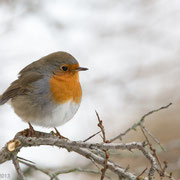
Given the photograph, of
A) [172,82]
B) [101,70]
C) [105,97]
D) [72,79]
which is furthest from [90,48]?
[72,79]

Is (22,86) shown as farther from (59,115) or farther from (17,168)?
(17,168)

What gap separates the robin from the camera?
10.6 ft

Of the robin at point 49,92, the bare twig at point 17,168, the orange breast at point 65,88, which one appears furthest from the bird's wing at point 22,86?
the bare twig at point 17,168

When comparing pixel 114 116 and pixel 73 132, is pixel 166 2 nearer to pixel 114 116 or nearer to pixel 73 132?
pixel 114 116

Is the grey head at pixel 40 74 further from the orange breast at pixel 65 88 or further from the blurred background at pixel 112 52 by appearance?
the blurred background at pixel 112 52

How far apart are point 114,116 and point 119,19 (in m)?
1.83

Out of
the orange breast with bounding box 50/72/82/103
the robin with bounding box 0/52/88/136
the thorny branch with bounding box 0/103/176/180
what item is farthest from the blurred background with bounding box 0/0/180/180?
the thorny branch with bounding box 0/103/176/180

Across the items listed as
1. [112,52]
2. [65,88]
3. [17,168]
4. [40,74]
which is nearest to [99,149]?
[17,168]

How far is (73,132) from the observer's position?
586cm

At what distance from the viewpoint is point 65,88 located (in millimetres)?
3305

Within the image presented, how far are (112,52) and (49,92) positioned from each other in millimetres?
3941

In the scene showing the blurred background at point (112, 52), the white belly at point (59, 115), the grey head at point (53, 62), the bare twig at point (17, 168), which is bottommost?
the bare twig at point (17, 168)

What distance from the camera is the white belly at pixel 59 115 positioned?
3.21 m

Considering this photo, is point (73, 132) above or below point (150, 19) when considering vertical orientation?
below
